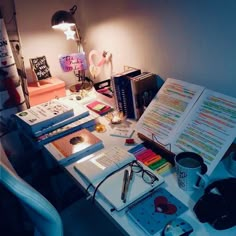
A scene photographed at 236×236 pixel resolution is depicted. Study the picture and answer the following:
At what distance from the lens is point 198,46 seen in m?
1.08

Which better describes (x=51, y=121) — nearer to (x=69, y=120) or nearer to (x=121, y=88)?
(x=69, y=120)

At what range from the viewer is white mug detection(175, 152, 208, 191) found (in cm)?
83

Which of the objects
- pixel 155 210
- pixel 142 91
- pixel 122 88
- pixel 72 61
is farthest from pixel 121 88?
pixel 155 210

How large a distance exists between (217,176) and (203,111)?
25cm

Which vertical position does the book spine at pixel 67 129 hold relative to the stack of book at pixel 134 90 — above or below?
below

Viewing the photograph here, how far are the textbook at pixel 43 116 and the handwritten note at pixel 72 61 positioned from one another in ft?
1.05

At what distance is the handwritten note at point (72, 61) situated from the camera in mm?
1581

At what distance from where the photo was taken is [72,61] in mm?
1604

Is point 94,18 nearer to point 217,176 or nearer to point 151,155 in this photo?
point 151,155

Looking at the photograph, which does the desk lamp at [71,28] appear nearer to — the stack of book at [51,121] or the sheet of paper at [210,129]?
the stack of book at [51,121]

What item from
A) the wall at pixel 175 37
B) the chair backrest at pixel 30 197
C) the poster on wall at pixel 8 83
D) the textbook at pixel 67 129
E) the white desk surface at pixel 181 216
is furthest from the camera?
the poster on wall at pixel 8 83

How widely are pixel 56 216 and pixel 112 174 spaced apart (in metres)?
0.29

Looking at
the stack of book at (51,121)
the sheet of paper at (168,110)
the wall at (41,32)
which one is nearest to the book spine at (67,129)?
the stack of book at (51,121)

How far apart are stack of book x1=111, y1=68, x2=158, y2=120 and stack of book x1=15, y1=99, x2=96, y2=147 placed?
0.18 metres
